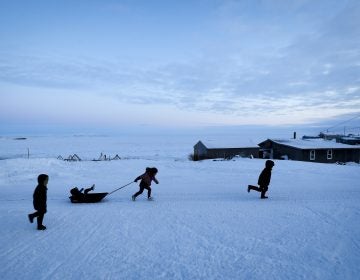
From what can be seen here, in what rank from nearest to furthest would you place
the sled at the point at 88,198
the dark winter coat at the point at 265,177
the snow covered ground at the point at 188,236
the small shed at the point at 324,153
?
1. the snow covered ground at the point at 188,236
2. the sled at the point at 88,198
3. the dark winter coat at the point at 265,177
4. the small shed at the point at 324,153

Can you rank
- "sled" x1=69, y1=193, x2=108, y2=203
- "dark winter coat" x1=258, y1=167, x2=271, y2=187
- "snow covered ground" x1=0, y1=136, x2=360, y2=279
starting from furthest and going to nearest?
"dark winter coat" x1=258, y1=167, x2=271, y2=187
"sled" x1=69, y1=193, x2=108, y2=203
"snow covered ground" x1=0, y1=136, x2=360, y2=279

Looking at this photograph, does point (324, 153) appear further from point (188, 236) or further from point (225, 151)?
point (188, 236)

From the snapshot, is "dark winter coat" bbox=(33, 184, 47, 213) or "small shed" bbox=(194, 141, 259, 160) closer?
"dark winter coat" bbox=(33, 184, 47, 213)

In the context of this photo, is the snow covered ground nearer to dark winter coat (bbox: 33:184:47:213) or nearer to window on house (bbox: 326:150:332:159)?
dark winter coat (bbox: 33:184:47:213)

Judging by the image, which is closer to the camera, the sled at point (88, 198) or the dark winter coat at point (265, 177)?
the sled at point (88, 198)

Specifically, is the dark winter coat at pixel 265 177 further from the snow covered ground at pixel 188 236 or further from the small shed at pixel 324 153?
the small shed at pixel 324 153

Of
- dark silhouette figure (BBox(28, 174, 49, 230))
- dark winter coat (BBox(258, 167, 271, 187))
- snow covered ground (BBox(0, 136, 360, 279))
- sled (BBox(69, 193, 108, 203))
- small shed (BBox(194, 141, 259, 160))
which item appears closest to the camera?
snow covered ground (BBox(0, 136, 360, 279))

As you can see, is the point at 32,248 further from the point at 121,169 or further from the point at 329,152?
the point at 329,152

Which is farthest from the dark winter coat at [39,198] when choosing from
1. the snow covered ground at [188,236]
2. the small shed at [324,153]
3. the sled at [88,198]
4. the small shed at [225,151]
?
the small shed at [324,153]

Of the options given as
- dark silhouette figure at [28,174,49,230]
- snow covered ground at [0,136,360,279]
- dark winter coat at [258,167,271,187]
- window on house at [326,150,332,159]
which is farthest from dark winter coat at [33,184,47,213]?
window on house at [326,150,332,159]

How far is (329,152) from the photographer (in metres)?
35.0

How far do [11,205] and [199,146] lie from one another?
31.0 m

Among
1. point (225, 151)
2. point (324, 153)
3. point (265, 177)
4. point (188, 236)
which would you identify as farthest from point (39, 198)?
point (324, 153)

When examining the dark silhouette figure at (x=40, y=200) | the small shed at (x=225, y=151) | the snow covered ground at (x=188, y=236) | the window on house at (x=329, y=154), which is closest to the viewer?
the snow covered ground at (x=188, y=236)
